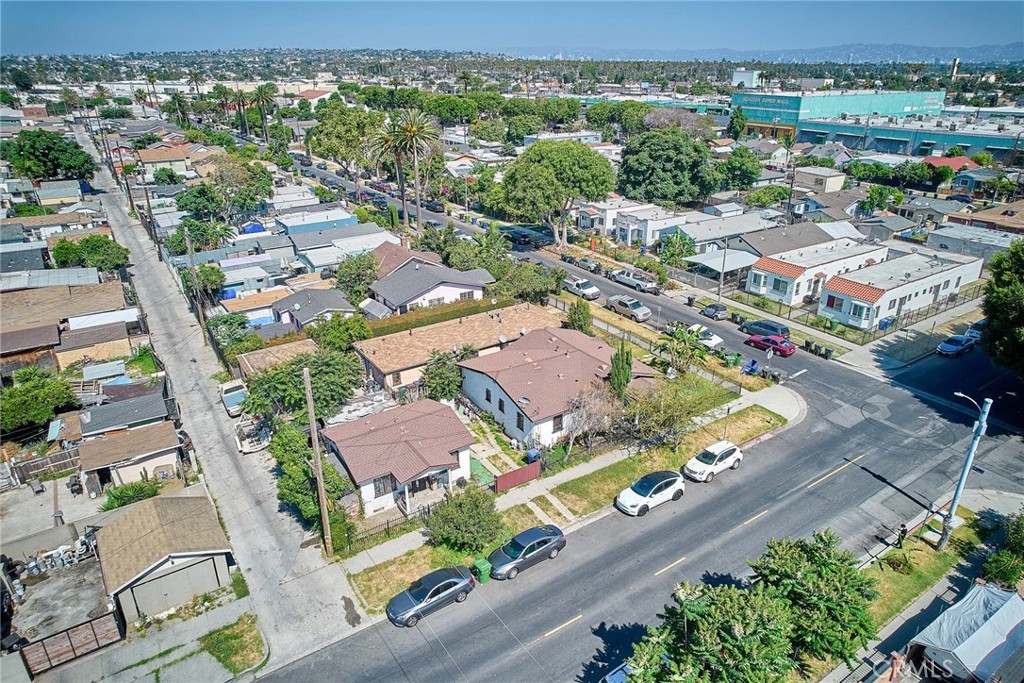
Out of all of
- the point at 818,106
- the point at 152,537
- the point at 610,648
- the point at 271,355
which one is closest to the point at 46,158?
the point at 271,355

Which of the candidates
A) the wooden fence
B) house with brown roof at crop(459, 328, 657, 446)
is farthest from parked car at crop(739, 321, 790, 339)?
the wooden fence

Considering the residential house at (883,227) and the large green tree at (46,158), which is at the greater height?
the large green tree at (46,158)

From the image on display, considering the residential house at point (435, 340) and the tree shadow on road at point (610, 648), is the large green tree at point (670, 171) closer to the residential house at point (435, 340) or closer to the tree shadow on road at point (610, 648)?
the residential house at point (435, 340)

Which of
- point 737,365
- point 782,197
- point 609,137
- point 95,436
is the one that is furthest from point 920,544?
point 609,137

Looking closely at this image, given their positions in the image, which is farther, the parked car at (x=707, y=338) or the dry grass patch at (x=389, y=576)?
the parked car at (x=707, y=338)

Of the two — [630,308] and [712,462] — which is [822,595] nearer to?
[712,462]

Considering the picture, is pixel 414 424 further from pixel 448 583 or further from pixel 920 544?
pixel 920 544

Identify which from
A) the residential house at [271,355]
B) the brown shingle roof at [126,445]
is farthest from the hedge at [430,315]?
the brown shingle roof at [126,445]

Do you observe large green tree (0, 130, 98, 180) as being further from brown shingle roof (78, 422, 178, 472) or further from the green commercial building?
the green commercial building
